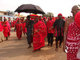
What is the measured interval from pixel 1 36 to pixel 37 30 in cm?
421

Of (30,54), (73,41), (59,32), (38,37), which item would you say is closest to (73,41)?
(73,41)

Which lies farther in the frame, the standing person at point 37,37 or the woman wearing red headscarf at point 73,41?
the standing person at point 37,37

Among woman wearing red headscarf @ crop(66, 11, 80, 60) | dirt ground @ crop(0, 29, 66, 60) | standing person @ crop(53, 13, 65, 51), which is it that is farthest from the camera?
standing person @ crop(53, 13, 65, 51)

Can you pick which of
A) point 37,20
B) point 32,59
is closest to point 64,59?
point 32,59

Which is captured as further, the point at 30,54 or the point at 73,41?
the point at 30,54

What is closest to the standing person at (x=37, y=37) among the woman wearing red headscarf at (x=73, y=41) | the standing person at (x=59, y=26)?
the standing person at (x=59, y=26)

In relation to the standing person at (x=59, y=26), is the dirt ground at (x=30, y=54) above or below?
below

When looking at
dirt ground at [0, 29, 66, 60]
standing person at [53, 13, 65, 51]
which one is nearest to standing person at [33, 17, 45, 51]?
dirt ground at [0, 29, 66, 60]

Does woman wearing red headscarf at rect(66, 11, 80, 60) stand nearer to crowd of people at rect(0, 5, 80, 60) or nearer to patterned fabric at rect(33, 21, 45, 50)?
crowd of people at rect(0, 5, 80, 60)

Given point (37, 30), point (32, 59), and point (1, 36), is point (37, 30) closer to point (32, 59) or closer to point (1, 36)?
point (32, 59)

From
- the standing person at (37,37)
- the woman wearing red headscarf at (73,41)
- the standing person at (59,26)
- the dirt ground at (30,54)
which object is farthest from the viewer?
the standing person at (59,26)

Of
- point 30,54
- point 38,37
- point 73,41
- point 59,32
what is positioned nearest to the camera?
point 73,41

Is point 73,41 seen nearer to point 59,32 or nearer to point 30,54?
point 30,54

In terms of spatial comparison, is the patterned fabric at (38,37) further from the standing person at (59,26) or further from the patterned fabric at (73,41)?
the patterned fabric at (73,41)
